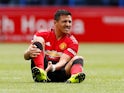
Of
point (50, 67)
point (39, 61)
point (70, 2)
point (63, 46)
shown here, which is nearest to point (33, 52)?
point (39, 61)

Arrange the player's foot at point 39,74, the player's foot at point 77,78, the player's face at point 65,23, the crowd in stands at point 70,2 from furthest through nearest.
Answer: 1. the crowd in stands at point 70,2
2. the player's face at point 65,23
3. the player's foot at point 77,78
4. the player's foot at point 39,74

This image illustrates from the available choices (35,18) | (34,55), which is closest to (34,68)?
(34,55)

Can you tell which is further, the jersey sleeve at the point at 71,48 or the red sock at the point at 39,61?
the jersey sleeve at the point at 71,48

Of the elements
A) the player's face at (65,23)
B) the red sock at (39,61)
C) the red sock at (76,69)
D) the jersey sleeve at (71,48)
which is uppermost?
the player's face at (65,23)

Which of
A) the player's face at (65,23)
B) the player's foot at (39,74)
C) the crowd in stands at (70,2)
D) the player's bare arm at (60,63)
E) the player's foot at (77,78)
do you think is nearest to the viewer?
the player's foot at (39,74)

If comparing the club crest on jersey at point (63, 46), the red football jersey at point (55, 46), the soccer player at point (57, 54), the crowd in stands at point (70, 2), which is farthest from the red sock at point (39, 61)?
the crowd in stands at point (70, 2)

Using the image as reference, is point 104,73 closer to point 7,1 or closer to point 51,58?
point 51,58

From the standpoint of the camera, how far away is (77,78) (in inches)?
417

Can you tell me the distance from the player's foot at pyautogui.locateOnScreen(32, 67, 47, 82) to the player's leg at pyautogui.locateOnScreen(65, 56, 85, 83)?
17.2 inches

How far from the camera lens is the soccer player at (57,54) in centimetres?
1055

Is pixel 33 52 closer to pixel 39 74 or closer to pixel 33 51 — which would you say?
pixel 33 51

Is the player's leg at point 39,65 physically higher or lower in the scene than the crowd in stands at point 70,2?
higher

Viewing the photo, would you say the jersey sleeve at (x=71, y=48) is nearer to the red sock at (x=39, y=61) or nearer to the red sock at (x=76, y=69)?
the red sock at (x=76, y=69)

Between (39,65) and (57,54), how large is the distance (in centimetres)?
59
